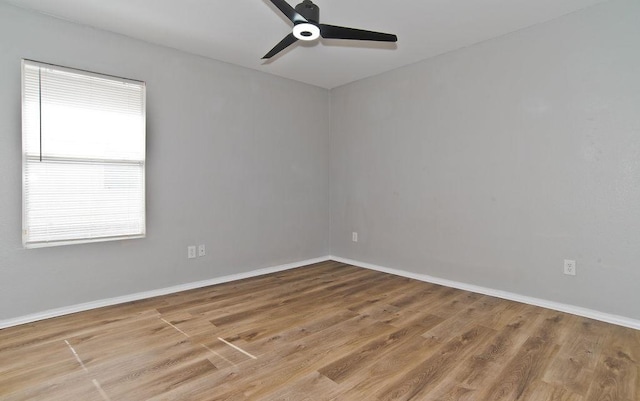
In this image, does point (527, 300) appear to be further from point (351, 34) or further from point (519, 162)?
point (351, 34)

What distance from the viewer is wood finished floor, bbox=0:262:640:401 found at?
70.6 inches

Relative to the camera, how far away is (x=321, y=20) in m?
3.00

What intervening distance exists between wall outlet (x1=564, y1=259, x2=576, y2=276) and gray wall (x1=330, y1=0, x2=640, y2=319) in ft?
0.16

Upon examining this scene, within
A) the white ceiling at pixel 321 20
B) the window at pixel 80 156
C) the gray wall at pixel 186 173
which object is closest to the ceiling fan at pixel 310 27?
the white ceiling at pixel 321 20

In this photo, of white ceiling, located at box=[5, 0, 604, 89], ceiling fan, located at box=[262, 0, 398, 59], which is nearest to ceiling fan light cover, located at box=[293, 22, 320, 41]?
ceiling fan, located at box=[262, 0, 398, 59]

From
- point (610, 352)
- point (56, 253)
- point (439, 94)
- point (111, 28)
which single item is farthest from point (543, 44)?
point (56, 253)

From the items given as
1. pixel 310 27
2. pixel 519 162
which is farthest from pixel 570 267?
pixel 310 27

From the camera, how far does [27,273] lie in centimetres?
274

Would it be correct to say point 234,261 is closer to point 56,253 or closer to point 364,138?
point 56,253

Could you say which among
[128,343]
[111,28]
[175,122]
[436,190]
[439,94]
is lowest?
[128,343]

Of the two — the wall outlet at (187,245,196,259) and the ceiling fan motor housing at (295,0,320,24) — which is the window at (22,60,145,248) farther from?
the ceiling fan motor housing at (295,0,320,24)

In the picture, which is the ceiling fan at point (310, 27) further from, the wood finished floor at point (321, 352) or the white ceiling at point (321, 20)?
the wood finished floor at point (321, 352)

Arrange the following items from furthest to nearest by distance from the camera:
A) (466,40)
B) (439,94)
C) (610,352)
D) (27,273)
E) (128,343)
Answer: (439,94) → (466,40) → (27,273) → (128,343) → (610,352)

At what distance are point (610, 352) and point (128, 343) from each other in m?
3.28
